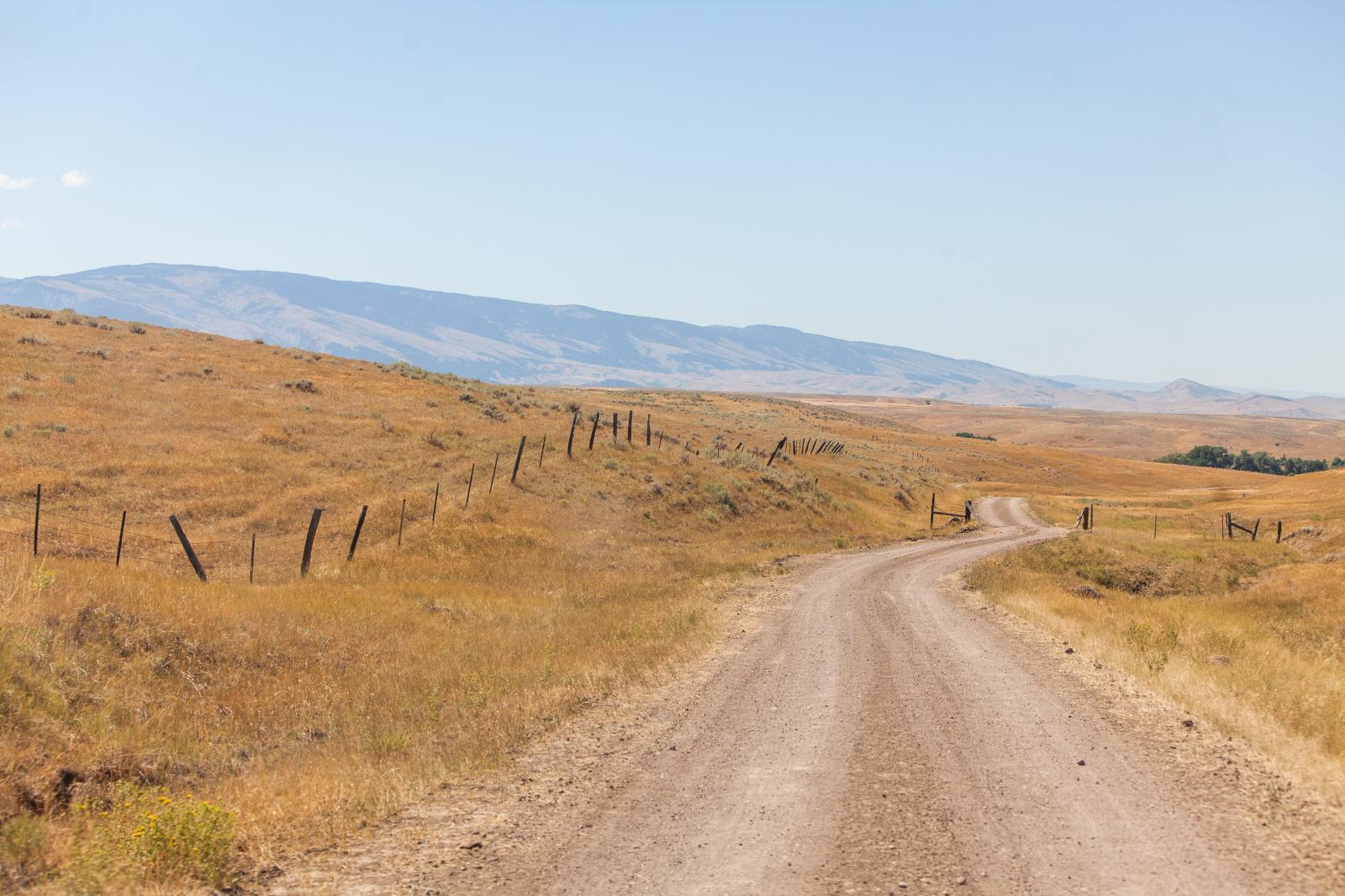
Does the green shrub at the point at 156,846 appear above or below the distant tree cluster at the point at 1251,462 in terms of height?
below

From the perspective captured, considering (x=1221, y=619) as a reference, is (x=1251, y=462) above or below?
above

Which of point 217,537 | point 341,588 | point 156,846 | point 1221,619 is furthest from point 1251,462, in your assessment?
point 156,846

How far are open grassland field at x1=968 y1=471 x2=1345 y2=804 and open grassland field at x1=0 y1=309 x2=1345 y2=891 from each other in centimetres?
14

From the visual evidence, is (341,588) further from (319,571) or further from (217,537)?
(217,537)

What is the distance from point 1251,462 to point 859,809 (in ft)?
511

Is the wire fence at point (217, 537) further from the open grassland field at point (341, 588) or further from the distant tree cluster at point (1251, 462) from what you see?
the distant tree cluster at point (1251, 462)

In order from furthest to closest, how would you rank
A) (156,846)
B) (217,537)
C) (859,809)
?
(217,537) → (859,809) → (156,846)

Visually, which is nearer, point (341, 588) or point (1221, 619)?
point (1221, 619)

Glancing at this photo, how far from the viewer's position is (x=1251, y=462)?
443ft

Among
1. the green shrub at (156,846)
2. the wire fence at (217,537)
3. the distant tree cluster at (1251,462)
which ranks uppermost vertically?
the distant tree cluster at (1251,462)

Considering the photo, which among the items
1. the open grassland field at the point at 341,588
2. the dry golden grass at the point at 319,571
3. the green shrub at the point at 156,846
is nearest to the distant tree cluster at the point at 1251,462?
the open grassland field at the point at 341,588

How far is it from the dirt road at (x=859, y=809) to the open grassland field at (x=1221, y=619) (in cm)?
114

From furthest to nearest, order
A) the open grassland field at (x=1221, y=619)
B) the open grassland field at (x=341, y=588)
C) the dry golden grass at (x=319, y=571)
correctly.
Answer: the open grassland field at (x=1221, y=619) < the dry golden grass at (x=319, y=571) < the open grassland field at (x=341, y=588)

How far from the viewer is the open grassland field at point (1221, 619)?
10.1 m
